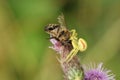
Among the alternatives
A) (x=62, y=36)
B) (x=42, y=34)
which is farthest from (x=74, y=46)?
(x=42, y=34)

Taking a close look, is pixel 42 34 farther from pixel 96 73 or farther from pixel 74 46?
pixel 74 46

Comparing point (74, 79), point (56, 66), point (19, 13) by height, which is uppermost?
point (19, 13)

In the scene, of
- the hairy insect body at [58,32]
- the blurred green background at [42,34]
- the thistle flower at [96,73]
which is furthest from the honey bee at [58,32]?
the blurred green background at [42,34]

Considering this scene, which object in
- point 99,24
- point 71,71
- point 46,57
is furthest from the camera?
point 99,24

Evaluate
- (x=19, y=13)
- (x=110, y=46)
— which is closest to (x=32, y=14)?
(x=19, y=13)

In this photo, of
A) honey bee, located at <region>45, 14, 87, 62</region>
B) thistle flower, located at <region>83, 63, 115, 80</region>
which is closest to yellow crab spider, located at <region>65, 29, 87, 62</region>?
honey bee, located at <region>45, 14, 87, 62</region>

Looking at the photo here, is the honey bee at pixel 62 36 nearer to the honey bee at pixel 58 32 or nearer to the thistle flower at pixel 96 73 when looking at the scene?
the honey bee at pixel 58 32

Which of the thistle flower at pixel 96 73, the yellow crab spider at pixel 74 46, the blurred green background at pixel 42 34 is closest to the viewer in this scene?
the yellow crab spider at pixel 74 46

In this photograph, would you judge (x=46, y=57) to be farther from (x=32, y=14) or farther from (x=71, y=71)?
(x=71, y=71)

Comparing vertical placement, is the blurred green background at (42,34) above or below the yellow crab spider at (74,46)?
above
